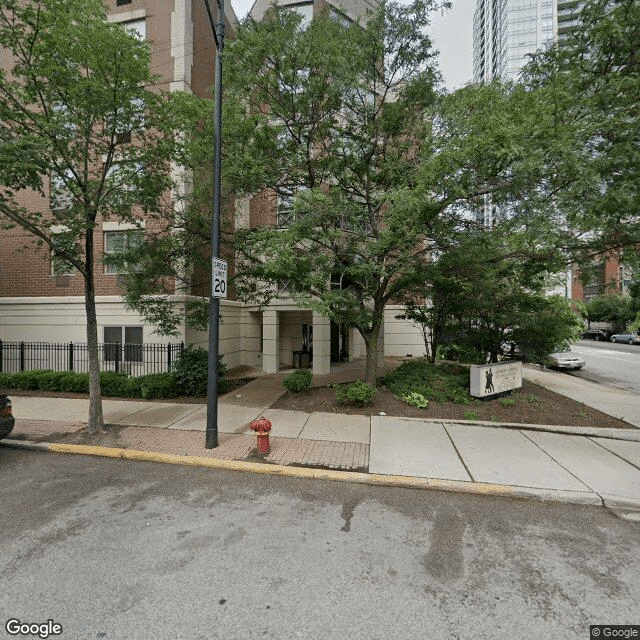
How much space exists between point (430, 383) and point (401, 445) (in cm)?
373

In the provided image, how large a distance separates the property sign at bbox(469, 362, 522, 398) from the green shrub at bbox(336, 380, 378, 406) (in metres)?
2.60

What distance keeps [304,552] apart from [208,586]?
906 millimetres

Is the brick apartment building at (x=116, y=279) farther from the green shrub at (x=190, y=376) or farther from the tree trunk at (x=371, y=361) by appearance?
the tree trunk at (x=371, y=361)

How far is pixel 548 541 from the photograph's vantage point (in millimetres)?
3527

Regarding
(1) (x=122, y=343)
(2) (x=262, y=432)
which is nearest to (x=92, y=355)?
(2) (x=262, y=432)

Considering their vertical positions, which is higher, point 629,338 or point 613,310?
point 613,310

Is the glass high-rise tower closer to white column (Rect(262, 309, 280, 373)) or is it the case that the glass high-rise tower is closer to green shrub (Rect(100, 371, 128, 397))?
white column (Rect(262, 309, 280, 373))

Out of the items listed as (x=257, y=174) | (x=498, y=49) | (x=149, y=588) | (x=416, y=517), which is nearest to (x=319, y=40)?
(x=257, y=174)

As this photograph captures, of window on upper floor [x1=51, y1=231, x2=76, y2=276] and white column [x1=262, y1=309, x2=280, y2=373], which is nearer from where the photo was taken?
window on upper floor [x1=51, y1=231, x2=76, y2=276]

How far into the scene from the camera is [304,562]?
3127 mm

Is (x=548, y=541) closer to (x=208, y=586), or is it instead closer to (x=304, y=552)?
(x=304, y=552)

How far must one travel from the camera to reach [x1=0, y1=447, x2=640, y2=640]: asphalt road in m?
2.50

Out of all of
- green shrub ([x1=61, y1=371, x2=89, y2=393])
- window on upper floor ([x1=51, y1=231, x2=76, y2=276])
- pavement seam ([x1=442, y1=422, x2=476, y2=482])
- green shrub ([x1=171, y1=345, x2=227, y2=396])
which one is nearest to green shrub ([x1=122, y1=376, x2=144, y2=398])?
green shrub ([x1=171, y1=345, x2=227, y2=396])

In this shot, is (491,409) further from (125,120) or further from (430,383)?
(125,120)
